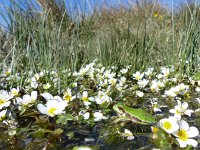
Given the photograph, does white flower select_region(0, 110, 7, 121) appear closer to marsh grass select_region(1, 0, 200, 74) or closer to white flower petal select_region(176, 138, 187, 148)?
white flower petal select_region(176, 138, 187, 148)

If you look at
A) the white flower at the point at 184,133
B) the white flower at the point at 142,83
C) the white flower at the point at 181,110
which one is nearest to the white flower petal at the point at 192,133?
the white flower at the point at 184,133

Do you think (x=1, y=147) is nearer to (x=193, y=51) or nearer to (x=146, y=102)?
(x=146, y=102)

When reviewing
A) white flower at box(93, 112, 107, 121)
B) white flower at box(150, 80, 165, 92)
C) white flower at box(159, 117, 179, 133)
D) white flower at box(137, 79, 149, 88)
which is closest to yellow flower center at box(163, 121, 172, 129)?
white flower at box(159, 117, 179, 133)

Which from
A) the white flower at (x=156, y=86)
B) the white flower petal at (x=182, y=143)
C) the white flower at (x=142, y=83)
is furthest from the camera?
the white flower at (x=142, y=83)

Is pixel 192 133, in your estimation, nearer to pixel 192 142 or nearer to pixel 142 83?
pixel 192 142

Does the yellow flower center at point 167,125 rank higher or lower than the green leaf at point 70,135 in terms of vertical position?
higher

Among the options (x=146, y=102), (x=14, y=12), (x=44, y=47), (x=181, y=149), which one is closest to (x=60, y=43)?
(x=44, y=47)

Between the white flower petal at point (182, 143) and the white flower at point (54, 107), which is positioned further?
the white flower at point (54, 107)

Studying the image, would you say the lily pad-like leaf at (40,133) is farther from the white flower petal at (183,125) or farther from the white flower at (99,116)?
the white flower petal at (183,125)

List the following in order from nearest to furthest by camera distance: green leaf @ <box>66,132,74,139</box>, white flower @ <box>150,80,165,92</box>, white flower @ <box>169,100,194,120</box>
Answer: green leaf @ <box>66,132,74,139</box> < white flower @ <box>169,100,194,120</box> < white flower @ <box>150,80,165,92</box>
